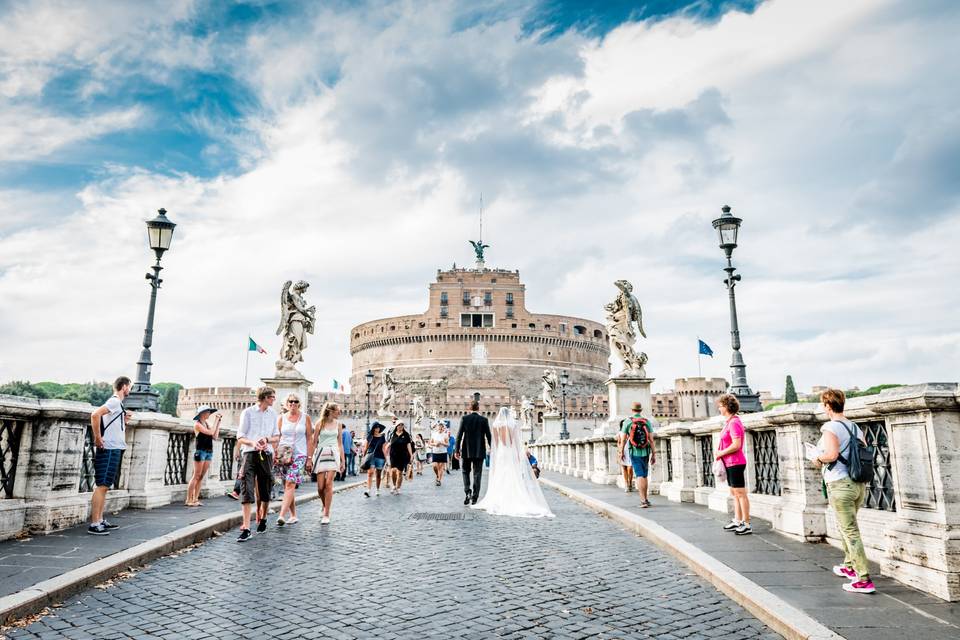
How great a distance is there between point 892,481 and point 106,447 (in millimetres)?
7100

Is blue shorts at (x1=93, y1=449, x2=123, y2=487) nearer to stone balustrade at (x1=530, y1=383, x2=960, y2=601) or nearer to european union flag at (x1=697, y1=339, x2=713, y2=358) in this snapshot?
stone balustrade at (x1=530, y1=383, x2=960, y2=601)

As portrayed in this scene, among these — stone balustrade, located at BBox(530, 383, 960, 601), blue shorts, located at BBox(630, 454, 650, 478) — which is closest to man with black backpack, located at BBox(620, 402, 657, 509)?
blue shorts, located at BBox(630, 454, 650, 478)

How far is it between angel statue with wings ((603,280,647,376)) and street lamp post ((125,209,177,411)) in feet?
32.0

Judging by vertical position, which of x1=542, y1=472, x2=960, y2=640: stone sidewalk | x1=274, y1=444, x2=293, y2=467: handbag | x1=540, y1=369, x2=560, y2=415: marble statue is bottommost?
x1=542, y1=472, x2=960, y2=640: stone sidewalk

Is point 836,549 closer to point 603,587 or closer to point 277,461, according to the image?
point 603,587

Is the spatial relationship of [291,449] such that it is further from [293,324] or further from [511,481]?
[293,324]

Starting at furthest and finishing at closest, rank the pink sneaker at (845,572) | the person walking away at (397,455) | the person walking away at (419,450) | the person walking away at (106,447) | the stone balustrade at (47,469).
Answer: the person walking away at (419,450) < the person walking away at (397,455) < the person walking away at (106,447) < the stone balustrade at (47,469) < the pink sneaker at (845,572)

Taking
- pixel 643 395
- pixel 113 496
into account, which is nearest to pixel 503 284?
pixel 643 395

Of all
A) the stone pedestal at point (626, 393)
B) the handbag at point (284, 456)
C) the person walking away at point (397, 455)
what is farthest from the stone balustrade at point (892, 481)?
the stone pedestal at point (626, 393)

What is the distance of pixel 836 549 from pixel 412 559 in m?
3.61

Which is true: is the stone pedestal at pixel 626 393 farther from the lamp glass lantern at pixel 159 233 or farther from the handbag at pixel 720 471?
the lamp glass lantern at pixel 159 233

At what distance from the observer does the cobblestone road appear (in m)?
3.76

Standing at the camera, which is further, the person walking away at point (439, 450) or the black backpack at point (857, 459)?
the person walking away at point (439, 450)

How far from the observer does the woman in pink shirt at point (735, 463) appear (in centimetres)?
663
